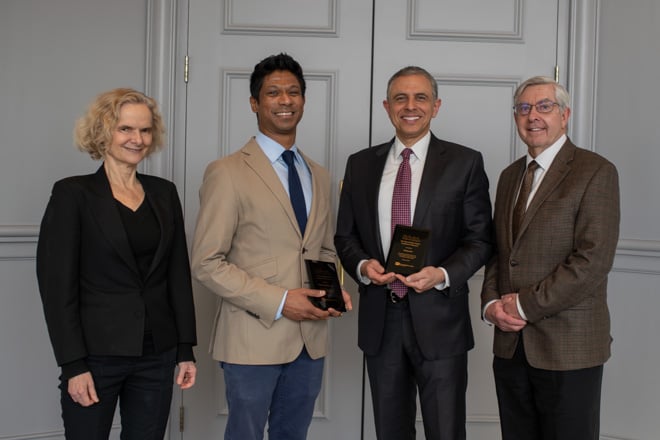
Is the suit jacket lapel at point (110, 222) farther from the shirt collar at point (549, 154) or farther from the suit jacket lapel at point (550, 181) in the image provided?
the shirt collar at point (549, 154)

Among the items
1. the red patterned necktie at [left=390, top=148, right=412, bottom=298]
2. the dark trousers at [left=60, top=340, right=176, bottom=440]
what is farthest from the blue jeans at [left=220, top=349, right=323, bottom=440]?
the red patterned necktie at [left=390, top=148, right=412, bottom=298]

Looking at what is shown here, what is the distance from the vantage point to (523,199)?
2262 millimetres

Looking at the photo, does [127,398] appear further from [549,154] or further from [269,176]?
[549,154]

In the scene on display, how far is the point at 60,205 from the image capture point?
77.4 inches

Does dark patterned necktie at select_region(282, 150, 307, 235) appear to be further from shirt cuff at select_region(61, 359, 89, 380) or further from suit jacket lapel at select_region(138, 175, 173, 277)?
shirt cuff at select_region(61, 359, 89, 380)

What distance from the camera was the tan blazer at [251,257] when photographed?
226 cm

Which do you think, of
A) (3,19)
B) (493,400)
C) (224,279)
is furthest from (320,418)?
(3,19)

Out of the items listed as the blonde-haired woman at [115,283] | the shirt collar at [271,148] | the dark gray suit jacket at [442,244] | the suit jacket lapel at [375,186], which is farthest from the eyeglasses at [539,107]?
the blonde-haired woman at [115,283]

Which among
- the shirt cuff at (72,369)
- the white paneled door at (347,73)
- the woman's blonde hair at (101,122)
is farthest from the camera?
the white paneled door at (347,73)

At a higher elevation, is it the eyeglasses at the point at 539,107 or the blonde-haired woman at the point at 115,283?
the eyeglasses at the point at 539,107

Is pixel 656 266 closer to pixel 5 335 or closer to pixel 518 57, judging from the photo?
pixel 518 57

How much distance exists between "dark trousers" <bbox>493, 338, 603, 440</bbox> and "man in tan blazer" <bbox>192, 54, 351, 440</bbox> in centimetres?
62

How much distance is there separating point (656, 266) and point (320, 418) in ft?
5.92

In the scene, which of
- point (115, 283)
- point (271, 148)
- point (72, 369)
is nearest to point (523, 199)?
point (271, 148)
